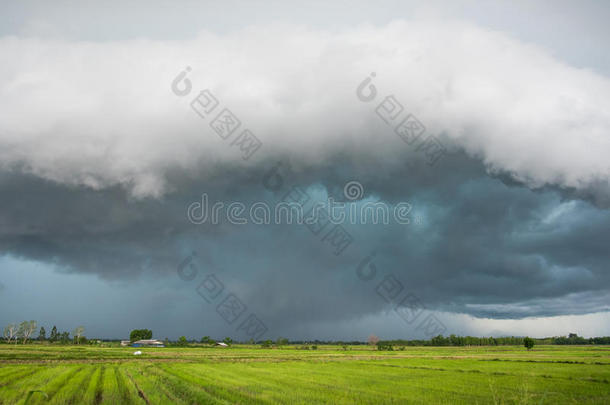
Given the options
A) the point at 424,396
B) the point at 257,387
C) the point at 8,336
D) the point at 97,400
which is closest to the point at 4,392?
the point at 97,400

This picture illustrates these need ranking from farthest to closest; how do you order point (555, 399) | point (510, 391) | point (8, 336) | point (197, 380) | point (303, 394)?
point (8, 336) < point (197, 380) < point (510, 391) < point (303, 394) < point (555, 399)

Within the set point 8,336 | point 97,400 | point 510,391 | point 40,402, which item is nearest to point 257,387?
point 97,400

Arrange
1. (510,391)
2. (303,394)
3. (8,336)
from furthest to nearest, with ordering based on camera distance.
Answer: (8,336)
(510,391)
(303,394)

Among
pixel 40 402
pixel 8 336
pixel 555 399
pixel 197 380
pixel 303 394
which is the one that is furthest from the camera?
pixel 8 336

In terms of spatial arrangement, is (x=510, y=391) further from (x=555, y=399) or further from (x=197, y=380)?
(x=197, y=380)

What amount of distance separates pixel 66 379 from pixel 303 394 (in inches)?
915

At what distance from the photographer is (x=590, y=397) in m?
27.9

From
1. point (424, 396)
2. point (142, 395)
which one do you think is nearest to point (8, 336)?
point (142, 395)

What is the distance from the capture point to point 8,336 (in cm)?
19262

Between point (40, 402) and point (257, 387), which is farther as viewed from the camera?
point (257, 387)

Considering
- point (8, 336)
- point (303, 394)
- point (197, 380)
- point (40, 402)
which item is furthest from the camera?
point (8, 336)

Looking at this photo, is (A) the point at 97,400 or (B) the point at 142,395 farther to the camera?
(B) the point at 142,395

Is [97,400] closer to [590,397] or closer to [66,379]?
[66,379]

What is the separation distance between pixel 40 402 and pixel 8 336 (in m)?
218
